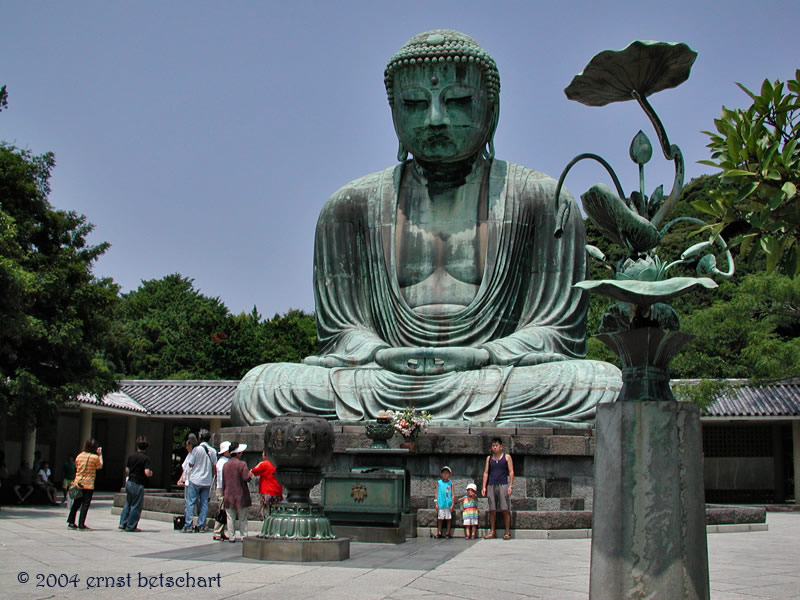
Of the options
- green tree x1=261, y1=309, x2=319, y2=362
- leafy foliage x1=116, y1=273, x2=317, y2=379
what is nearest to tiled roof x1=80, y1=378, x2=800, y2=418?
leafy foliage x1=116, y1=273, x2=317, y2=379

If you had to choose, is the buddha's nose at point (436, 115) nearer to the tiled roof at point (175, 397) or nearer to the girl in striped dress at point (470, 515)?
the girl in striped dress at point (470, 515)

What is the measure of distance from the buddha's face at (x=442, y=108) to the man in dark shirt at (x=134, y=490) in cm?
528

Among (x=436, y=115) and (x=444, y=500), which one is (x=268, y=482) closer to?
(x=444, y=500)

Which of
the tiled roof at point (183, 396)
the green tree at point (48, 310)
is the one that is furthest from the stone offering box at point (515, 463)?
the tiled roof at point (183, 396)

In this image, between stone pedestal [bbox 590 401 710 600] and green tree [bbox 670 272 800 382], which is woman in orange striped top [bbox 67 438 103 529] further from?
green tree [bbox 670 272 800 382]

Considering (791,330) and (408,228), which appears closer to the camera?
(408,228)

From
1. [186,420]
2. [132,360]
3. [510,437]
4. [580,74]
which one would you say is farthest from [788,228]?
[132,360]

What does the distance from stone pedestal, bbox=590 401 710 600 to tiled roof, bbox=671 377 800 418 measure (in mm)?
15990

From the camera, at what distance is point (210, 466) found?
10.0 metres

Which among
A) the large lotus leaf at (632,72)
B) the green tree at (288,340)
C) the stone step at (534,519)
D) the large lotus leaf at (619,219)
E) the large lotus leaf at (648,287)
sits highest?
the green tree at (288,340)

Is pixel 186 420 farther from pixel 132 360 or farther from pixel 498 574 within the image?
pixel 498 574

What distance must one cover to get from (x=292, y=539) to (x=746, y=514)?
633cm

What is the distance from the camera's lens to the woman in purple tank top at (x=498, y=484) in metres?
9.09

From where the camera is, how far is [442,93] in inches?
487
